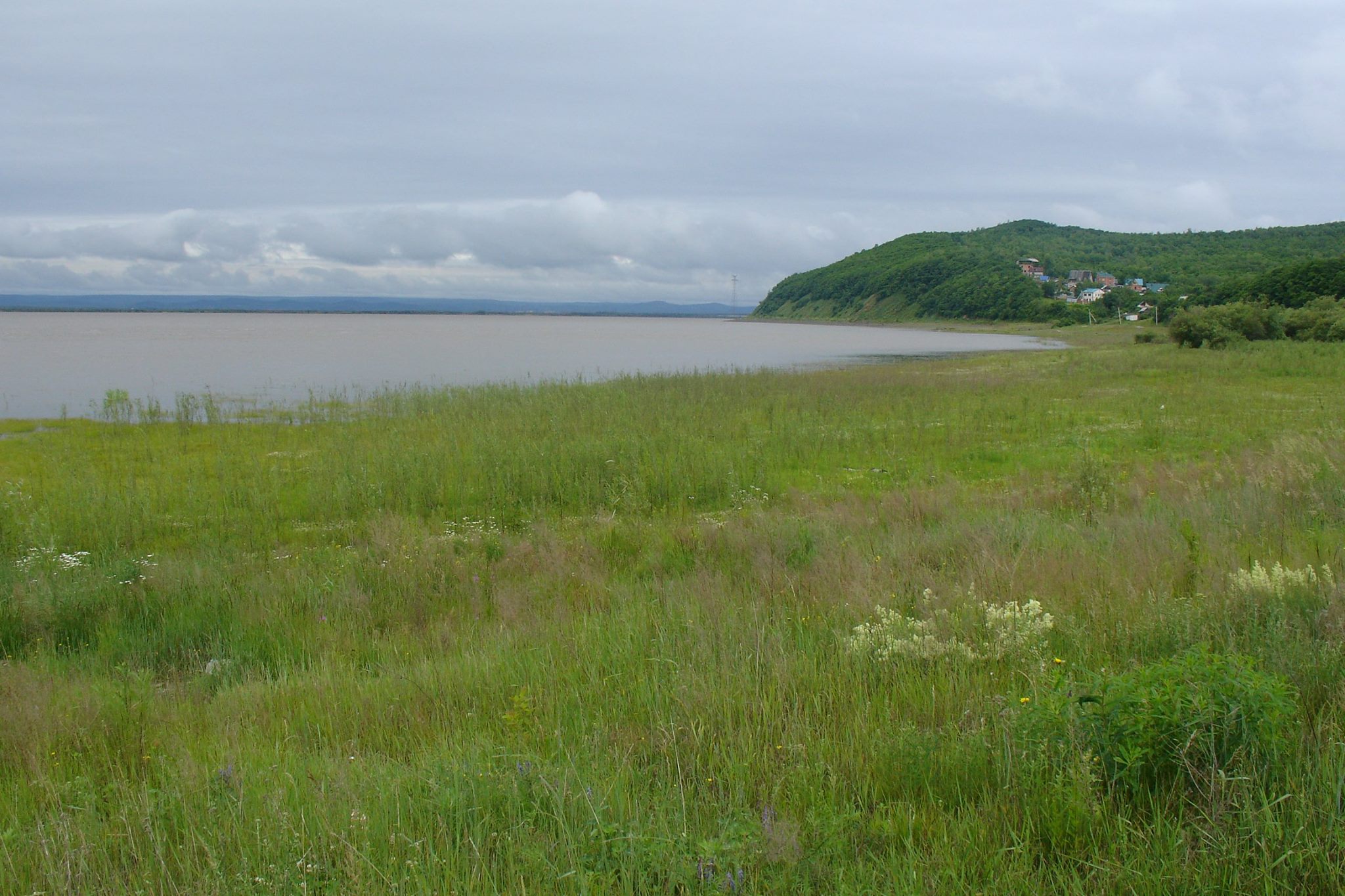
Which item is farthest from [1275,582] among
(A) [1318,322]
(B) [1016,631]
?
(A) [1318,322]

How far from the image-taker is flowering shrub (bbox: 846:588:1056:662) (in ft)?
13.0

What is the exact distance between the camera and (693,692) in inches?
143

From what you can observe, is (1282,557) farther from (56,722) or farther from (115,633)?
(115,633)

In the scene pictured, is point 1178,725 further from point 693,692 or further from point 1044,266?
point 1044,266

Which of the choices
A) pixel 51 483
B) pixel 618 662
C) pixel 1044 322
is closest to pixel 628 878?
pixel 618 662

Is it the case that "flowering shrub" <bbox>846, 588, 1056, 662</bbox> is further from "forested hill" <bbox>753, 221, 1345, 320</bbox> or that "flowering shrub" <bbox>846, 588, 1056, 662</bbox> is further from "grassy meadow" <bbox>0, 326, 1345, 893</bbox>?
"forested hill" <bbox>753, 221, 1345, 320</bbox>

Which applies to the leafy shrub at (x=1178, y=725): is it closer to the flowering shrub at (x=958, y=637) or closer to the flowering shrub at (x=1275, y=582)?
the flowering shrub at (x=958, y=637)

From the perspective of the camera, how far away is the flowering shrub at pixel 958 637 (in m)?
3.97

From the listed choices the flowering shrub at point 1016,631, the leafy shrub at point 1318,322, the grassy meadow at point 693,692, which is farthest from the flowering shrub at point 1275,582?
the leafy shrub at point 1318,322

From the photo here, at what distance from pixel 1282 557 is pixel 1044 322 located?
11002 cm

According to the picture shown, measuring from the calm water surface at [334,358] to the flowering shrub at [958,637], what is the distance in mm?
22613

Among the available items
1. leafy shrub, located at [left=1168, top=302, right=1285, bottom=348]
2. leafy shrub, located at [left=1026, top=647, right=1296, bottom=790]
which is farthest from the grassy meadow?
leafy shrub, located at [left=1168, top=302, right=1285, bottom=348]

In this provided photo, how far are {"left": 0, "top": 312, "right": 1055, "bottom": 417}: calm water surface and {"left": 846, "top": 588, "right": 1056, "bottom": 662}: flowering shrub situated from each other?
22.6 metres

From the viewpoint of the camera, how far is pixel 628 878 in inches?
94.1
